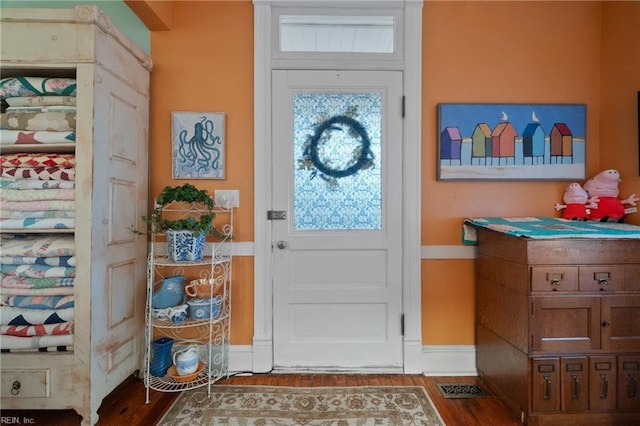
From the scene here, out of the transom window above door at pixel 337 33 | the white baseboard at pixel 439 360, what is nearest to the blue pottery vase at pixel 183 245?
the white baseboard at pixel 439 360

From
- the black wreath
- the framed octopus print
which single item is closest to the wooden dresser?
the black wreath

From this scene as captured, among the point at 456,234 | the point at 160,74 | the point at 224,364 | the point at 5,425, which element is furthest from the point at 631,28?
the point at 5,425

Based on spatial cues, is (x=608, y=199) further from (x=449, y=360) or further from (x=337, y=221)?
(x=337, y=221)

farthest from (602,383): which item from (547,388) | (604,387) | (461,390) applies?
(461,390)

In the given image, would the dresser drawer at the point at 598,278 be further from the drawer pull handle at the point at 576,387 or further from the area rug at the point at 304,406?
the area rug at the point at 304,406

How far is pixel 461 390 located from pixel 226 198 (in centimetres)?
190

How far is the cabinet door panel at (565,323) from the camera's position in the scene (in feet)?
5.48

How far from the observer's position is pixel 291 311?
7.35ft

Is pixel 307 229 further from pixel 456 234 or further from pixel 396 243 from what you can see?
pixel 456 234

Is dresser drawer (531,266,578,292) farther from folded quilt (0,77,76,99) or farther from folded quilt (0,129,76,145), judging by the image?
folded quilt (0,77,76,99)

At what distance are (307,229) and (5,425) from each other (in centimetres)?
187

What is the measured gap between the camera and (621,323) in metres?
1.68

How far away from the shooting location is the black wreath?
2.25m

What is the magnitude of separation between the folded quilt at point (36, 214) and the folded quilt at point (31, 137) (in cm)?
35
